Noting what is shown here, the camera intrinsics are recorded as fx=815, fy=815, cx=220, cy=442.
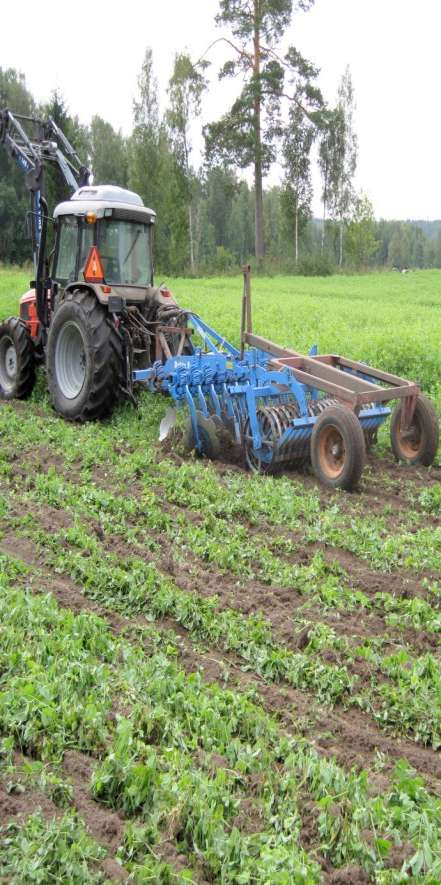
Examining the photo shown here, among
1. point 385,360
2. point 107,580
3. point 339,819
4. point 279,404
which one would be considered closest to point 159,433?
point 279,404

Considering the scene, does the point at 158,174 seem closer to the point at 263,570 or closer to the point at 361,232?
the point at 361,232

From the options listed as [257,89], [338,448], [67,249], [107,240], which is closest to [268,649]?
[338,448]

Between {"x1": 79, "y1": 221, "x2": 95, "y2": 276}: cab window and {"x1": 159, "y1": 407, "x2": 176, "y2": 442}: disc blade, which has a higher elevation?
{"x1": 79, "y1": 221, "x2": 95, "y2": 276}: cab window

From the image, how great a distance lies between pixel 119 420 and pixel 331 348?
4314 millimetres

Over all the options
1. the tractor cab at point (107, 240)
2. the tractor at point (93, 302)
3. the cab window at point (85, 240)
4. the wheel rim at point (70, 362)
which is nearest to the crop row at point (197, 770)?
the tractor at point (93, 302)

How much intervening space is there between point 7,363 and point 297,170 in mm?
28092

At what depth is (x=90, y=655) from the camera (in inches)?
144

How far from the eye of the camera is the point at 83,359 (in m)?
8.73

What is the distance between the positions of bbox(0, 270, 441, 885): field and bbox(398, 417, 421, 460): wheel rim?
458 millimetres

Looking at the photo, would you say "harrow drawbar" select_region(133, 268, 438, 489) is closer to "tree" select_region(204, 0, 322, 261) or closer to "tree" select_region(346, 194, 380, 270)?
"tree" select_region(204, 0, 322, 261)

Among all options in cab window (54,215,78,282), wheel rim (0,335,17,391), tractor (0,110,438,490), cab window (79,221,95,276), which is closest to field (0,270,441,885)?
tractor (0,110,438,490)

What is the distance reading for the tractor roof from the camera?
8570mm

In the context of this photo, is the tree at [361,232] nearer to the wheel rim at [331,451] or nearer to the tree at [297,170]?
the tree at [297,170]

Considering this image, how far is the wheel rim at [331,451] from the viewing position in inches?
271
